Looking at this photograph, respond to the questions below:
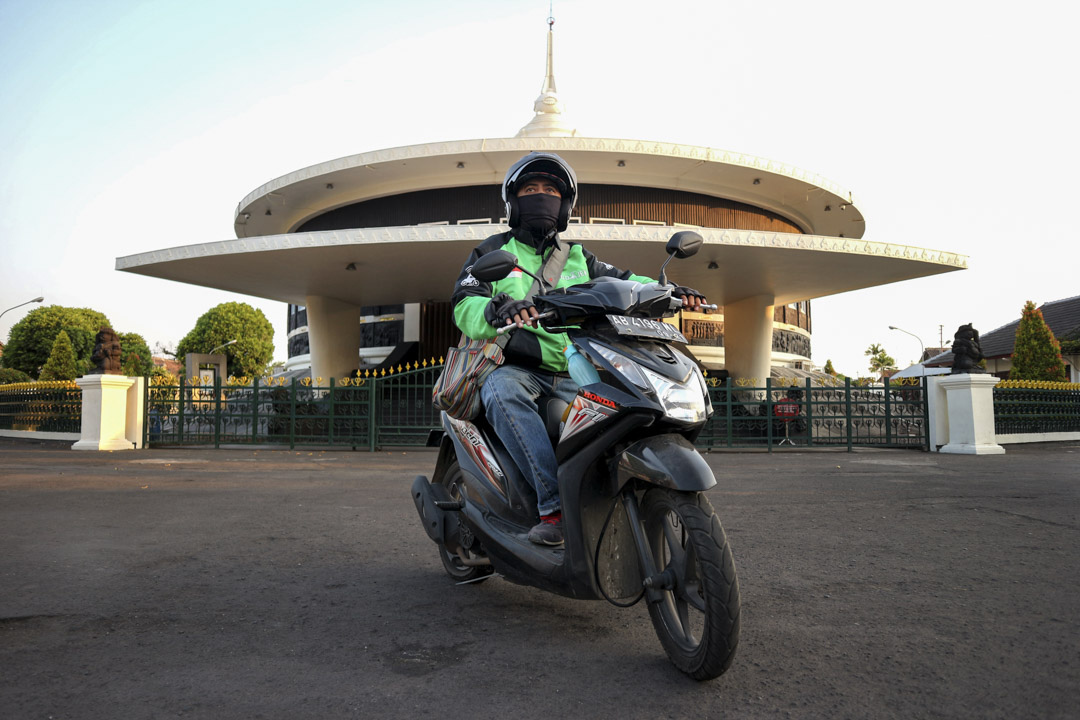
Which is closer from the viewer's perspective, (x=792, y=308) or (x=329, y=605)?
(x=329, y=605)

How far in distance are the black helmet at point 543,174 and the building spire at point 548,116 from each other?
2146 cm

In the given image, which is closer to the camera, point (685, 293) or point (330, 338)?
point (685, 293)

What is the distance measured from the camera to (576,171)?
2147 centimetres

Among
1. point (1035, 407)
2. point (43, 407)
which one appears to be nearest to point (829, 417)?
point (1035, 407)

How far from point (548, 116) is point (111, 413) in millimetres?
16552

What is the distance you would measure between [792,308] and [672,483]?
28752mm

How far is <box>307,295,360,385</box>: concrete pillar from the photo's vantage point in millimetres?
22844

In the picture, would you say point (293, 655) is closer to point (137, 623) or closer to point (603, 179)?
point (137, 623)

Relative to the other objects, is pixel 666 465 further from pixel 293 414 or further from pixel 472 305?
pixel 293 414

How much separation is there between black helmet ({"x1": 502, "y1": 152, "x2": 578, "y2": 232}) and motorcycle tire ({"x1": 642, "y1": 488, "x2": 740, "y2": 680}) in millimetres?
1577

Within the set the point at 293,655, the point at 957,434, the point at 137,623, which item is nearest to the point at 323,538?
the point at 137,623

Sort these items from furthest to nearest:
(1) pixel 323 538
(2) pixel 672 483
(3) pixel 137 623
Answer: (1) pixel 323 538, (3) pixel 137 623, (2) pixel 672 483

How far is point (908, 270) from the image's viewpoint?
743 inches

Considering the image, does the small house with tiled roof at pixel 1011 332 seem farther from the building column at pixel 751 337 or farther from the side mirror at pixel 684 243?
the side mirror at pixel 684 243
